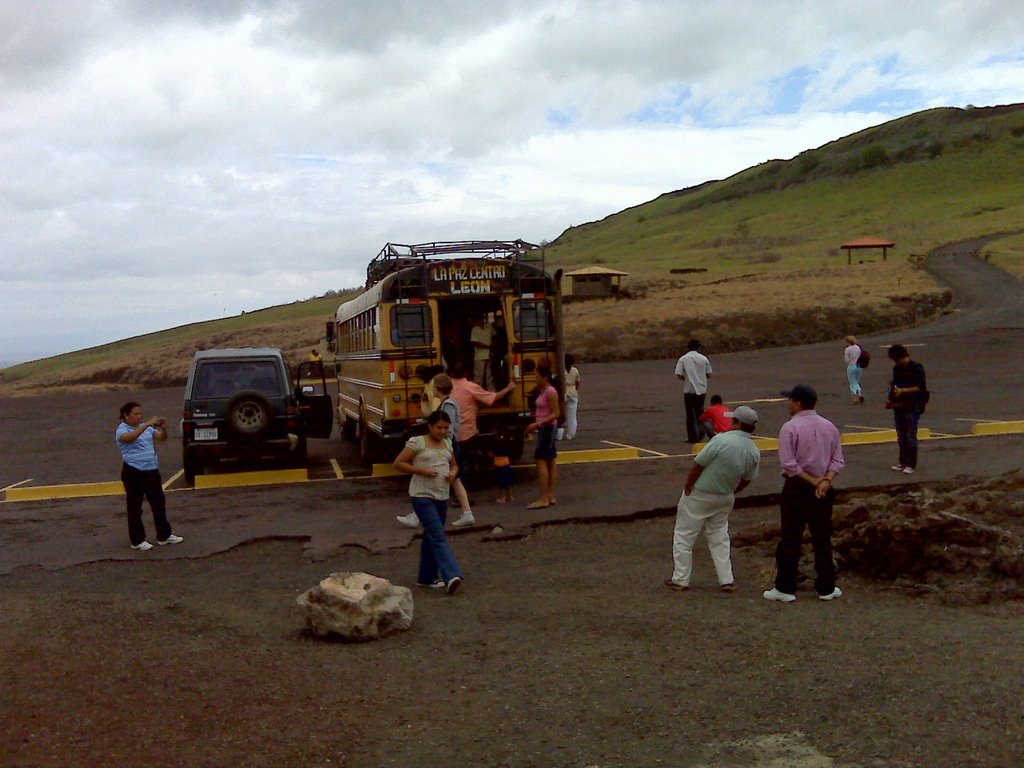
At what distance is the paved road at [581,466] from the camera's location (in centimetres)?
1154

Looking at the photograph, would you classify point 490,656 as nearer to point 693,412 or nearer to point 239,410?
point 239,410

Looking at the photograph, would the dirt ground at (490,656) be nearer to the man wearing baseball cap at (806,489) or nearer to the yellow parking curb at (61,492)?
the man wearing baseball cap at (806,489)

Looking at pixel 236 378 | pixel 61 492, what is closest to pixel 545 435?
pixel 236 378

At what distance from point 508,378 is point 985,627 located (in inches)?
330

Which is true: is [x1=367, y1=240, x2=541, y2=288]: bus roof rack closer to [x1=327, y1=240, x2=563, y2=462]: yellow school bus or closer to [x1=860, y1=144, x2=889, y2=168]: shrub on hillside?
[x1=327, y1=240, x2=563, y2=462]: yellow school bus

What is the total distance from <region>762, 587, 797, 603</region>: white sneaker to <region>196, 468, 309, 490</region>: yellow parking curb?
8790mm

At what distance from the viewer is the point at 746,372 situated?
34688mm

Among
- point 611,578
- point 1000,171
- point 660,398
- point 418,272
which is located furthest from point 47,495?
point 1000,171

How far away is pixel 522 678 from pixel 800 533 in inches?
115

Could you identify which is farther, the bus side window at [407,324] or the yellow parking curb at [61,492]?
the yellow parking curb at [61,492]

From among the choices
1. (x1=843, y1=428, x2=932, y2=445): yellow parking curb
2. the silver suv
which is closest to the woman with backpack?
(x1=843, y1=428, x2=932, y2=445): yellow parking curb

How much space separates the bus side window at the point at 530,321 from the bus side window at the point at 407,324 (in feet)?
4.36

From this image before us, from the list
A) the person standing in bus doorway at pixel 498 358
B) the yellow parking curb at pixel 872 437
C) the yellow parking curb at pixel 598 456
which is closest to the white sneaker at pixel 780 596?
the person standing in bus doorway at pixel 498 358

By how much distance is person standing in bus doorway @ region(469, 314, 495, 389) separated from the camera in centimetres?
1510
